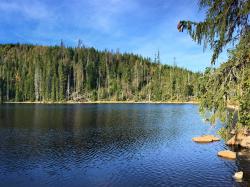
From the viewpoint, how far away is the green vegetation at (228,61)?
41.8 feet

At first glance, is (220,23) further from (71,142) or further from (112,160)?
(71,142)

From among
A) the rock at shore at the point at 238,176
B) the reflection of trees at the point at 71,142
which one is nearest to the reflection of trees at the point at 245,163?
the rock at shore at the point at 238,176

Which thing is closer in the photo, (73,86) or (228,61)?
(228,61)

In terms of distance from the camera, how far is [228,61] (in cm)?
1395

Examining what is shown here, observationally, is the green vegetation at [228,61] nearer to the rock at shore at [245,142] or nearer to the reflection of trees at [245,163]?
the reflection of trees at [245,163]

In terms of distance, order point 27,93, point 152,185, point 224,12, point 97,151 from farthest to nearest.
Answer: point 27,93
point 97,151
point 152,185
point 224,12

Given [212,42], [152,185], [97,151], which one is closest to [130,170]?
[152,185]

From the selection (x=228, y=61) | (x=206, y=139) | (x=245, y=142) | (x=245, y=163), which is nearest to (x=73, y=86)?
(x=206, y=139)

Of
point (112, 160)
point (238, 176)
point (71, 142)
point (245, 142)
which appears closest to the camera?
point (238, 176)

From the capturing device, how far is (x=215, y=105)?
1439cm

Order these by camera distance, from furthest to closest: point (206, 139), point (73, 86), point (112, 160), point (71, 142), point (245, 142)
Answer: point (73, 86), point (206, 139), point (71, 142), point (245, 142), point (112, 160)

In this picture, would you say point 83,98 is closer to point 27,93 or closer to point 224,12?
point 27,93

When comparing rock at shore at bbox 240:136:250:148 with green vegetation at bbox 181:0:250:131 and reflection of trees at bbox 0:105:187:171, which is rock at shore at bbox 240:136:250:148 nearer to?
reflection of trees at bbox 0:105:187:171

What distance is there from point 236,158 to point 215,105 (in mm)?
24110
